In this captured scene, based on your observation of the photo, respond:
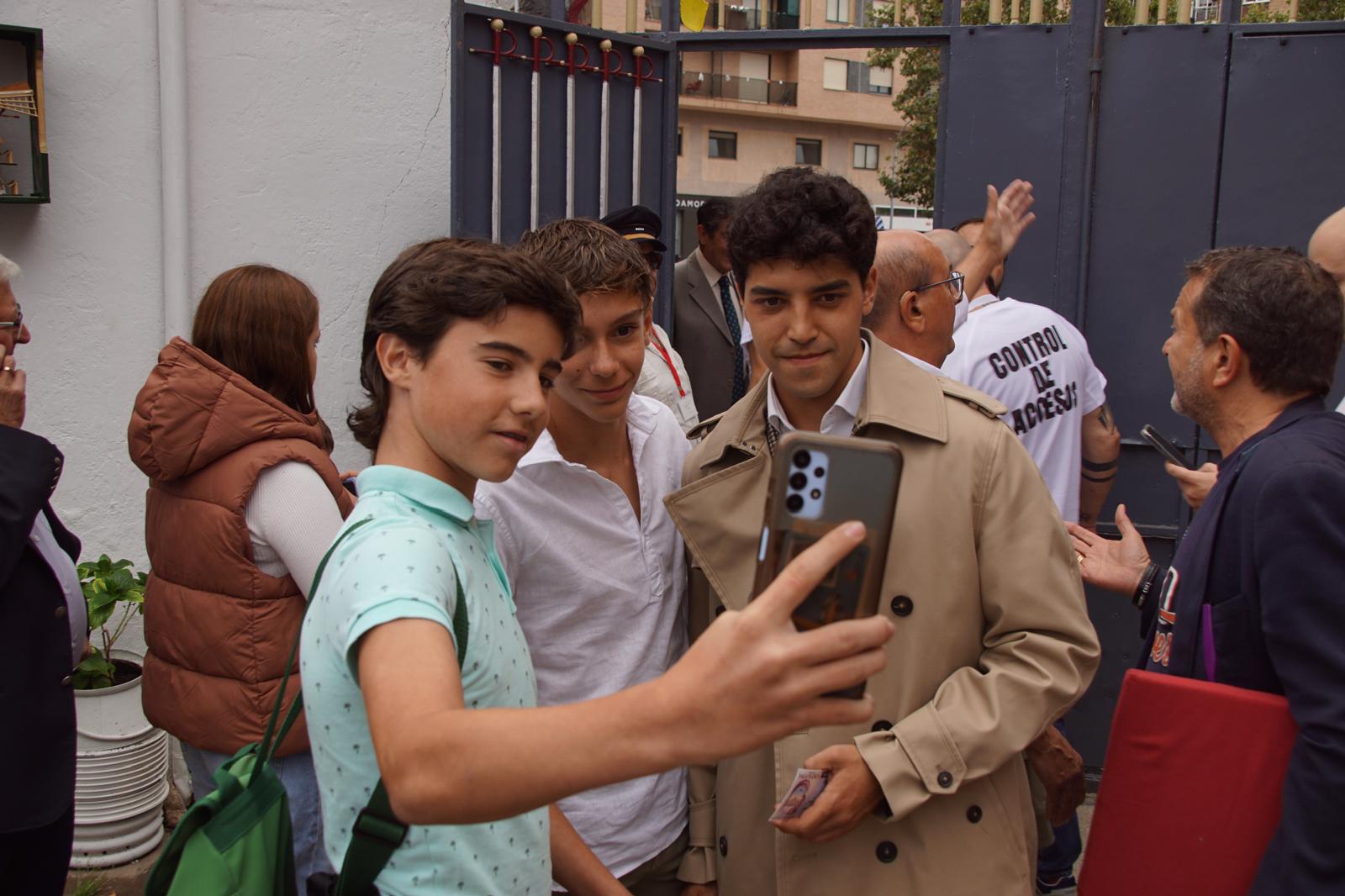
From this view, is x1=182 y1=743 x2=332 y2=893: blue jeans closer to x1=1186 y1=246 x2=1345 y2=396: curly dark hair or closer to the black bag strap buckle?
the black bag strap buckle

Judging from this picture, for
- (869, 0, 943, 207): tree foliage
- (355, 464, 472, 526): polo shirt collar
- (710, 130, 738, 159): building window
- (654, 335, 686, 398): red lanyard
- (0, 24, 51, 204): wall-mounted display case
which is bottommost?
(654, 335, 686, 398): red lanyard

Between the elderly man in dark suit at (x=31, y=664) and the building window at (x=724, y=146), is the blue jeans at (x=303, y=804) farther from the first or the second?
the building window at (x=724, y=146)

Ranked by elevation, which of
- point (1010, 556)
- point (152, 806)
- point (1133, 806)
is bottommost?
point (152, 806)

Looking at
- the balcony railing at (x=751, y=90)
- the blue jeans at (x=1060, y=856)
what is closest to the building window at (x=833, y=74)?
the balcony railing at (x=751, y=90)

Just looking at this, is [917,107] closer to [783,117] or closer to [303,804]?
[783,117]

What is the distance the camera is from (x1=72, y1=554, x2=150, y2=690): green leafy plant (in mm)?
3561

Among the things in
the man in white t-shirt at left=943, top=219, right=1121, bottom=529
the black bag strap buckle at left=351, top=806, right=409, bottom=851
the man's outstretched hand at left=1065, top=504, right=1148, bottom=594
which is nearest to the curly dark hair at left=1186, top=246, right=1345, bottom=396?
the man's outstretched hand at left=1065, top=504, right=1148, bottom=594

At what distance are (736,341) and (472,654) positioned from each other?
3566 mm

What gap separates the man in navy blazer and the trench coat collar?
0.62 m

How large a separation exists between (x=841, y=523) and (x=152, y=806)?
3683 millimetres

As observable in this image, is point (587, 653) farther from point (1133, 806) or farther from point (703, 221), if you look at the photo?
point (703, 221)

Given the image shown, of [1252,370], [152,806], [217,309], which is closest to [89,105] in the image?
[217,309]

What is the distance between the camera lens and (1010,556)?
176 centimetres

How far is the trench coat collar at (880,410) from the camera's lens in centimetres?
182
